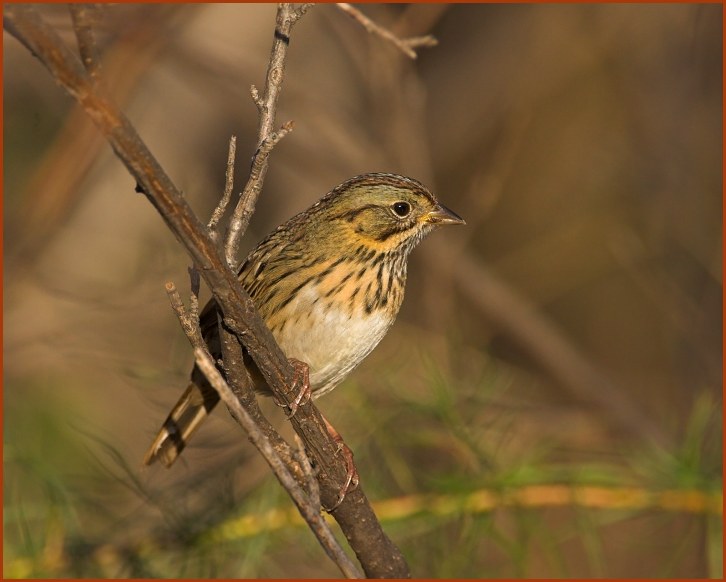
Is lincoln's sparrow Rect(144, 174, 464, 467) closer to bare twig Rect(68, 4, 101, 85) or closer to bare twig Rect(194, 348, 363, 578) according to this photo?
bare twig Rect(194, 348, 363, 578)

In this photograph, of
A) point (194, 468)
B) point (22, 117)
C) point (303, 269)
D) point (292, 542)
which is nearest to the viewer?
point (303, 269)

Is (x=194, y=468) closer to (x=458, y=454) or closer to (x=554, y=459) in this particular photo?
(x=458, y=454)

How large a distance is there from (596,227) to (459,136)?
1.38 metres

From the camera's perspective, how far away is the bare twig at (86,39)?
7.08 ft

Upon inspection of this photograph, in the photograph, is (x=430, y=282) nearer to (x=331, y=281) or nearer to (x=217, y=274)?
(x=331, y=281)

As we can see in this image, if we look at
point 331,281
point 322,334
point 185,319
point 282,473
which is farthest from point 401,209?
point 282,473

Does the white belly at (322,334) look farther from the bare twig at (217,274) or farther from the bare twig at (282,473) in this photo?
the bare twig at (282,473)

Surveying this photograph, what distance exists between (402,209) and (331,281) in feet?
1.51

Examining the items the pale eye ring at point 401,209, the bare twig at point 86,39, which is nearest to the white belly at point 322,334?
the pale eye ring at point 401,209

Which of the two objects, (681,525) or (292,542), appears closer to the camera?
(292,542)

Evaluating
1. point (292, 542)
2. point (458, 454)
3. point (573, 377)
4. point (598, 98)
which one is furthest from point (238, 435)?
point (598, 98)

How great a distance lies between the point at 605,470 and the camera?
4.41 meters

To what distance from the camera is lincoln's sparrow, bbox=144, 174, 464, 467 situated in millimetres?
3723

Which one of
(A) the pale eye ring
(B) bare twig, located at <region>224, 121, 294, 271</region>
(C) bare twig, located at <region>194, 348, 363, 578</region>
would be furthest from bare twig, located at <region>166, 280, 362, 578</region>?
(A) the pale eye ring
